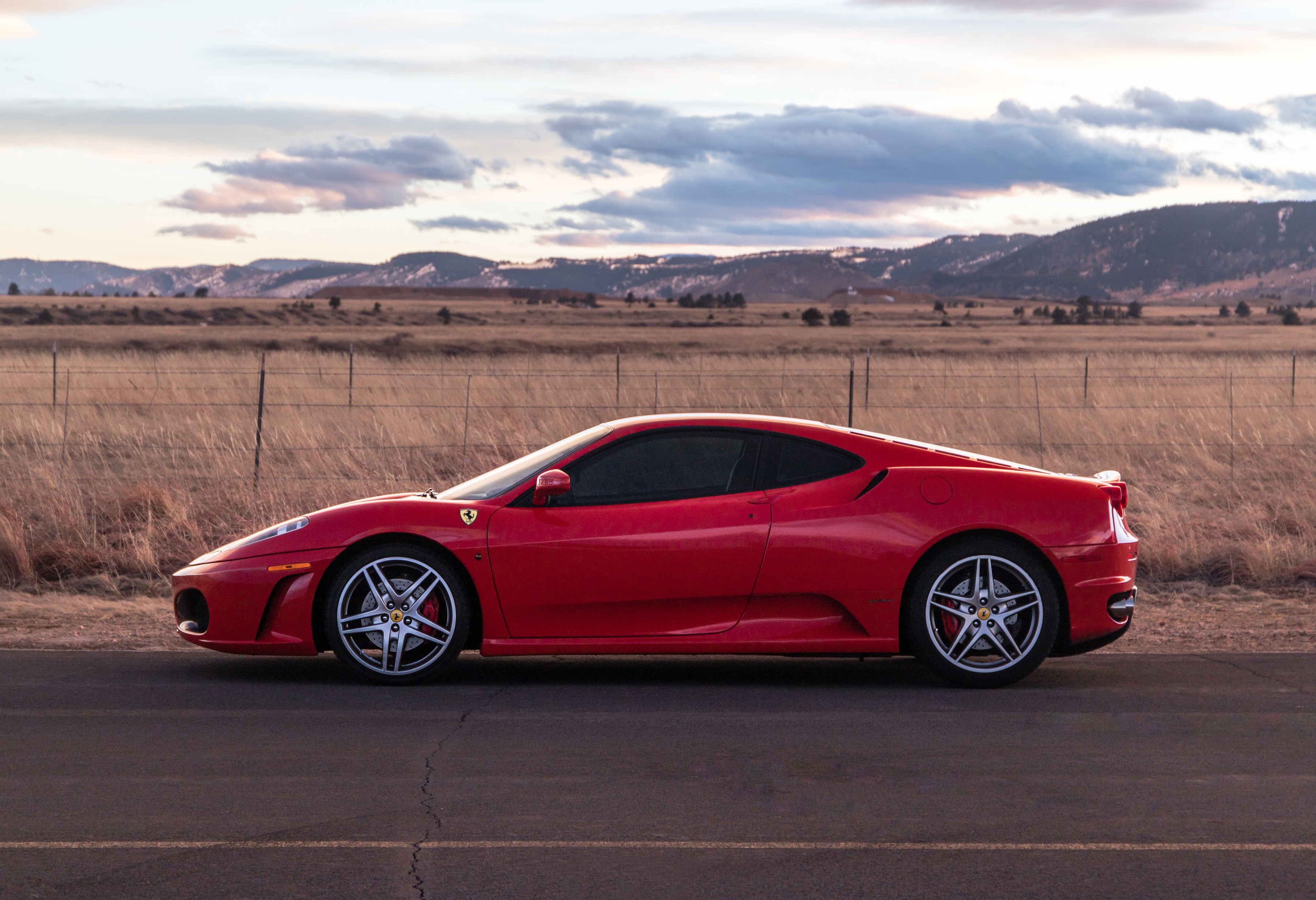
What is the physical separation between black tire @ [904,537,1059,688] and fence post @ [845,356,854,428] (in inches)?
338

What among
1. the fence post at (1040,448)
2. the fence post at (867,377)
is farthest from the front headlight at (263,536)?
the fence post at (867,377)

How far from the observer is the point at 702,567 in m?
6.58

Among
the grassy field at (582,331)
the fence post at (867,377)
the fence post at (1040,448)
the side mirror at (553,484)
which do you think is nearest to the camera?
the side mirror at (553,484)

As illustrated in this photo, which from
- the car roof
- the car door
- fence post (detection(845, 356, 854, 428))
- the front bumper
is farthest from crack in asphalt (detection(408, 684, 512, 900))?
fence post (detection(845, 356, 854, 428))

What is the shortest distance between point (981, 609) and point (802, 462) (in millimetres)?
1168

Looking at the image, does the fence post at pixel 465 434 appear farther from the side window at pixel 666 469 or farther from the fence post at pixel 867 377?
the side window at pixel 666 469

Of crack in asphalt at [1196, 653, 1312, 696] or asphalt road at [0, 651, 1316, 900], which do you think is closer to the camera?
asphalt road at [0, 651, 1316, 900]

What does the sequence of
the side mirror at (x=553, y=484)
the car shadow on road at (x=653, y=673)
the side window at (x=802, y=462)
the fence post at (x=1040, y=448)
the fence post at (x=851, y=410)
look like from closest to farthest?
the side mirror at (x=553, y=484), the side window at (x=802, y=462), the car shadow on road at (x=653, y=673), the fence post at (x=851, y=410), the fence post at (x=1040, y=448)

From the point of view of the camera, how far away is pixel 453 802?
4.87m

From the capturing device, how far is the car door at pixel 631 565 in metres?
6.58

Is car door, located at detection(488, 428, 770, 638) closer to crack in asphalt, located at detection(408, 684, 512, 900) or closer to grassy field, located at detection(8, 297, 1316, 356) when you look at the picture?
crack in asphalt, located at detection(408, 684, 512, 900)

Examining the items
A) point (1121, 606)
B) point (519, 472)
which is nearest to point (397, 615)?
Result: point (519, 472)

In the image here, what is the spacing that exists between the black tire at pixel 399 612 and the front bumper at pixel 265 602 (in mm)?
108

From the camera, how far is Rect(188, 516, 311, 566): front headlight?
680 cm
